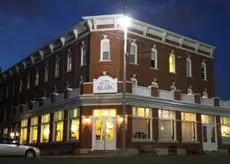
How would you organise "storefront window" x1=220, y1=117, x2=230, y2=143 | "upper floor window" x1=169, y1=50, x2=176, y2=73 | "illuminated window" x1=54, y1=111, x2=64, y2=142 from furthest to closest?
"storefront window" x1=220, y1=117, x2=230, y2=143 < "upper floor window" x1=169, y1=50, x2=176, y2=73 < "illuminated window" x1=54, y1=111, x2=64, y2=142

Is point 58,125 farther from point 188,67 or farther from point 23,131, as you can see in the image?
point 188,67

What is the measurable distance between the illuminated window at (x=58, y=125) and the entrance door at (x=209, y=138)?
1427cm

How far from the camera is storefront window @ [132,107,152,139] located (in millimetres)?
35469

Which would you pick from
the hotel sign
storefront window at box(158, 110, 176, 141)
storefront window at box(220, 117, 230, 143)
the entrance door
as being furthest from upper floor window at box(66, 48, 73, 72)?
storefront window at box(220, 117, 230, 143)

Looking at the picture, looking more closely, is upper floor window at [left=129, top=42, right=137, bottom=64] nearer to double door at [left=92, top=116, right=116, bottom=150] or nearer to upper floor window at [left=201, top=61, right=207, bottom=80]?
double door at [left=92, top=116, right=116, bottom=150]

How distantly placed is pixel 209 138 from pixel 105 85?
13.4 meters

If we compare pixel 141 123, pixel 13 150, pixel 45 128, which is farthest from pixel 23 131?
pixel 13 150

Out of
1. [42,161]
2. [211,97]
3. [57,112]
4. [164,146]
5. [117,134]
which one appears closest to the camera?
[42,161]

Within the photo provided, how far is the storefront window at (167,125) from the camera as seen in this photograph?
3762cm

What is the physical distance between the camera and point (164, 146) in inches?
1467

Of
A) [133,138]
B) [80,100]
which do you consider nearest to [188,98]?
[133,138]

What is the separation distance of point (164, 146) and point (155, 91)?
512 centimetres

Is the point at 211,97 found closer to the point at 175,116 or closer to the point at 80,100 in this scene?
the point at 175,116

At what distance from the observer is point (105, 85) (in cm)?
3525
